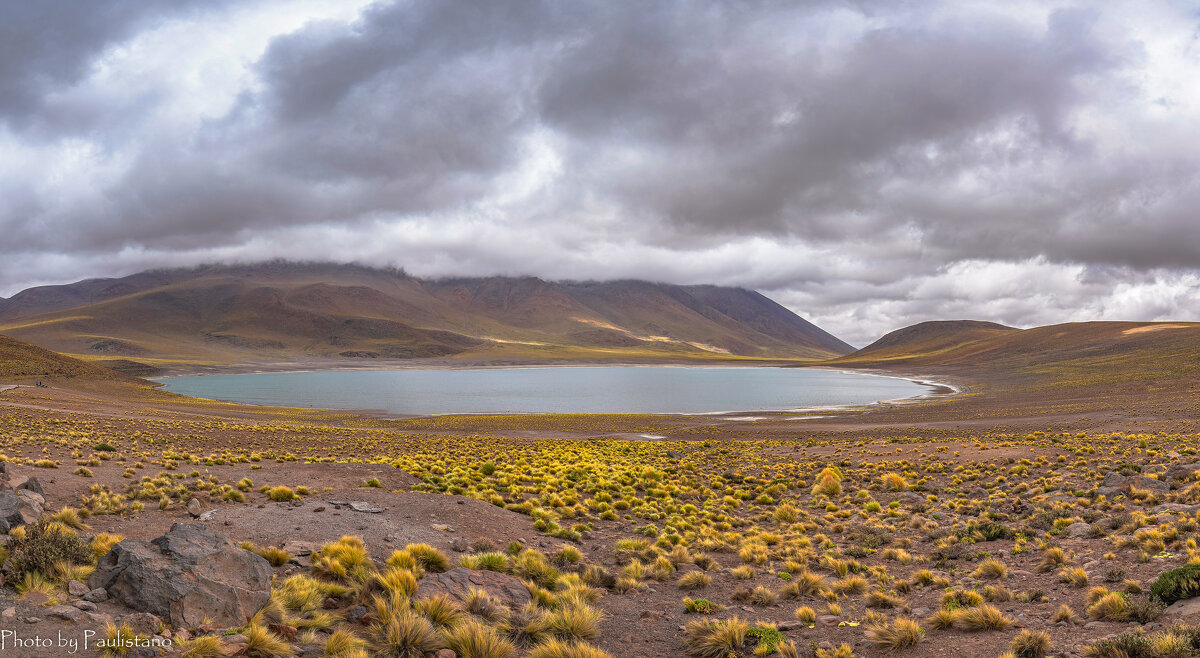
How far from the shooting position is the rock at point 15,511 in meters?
8.26

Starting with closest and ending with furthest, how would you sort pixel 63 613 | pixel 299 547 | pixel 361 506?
pixel 63 613 → pixel 299 547 → pixel 361 506

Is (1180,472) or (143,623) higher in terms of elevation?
(143,623)

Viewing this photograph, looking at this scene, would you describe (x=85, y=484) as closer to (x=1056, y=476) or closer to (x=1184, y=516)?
(x=1184, y=516)

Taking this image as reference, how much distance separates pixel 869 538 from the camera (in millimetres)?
14039

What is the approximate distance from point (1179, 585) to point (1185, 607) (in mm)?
547

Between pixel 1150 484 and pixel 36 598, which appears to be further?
pixel 1150 484

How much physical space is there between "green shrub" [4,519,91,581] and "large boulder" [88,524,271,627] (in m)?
0.57

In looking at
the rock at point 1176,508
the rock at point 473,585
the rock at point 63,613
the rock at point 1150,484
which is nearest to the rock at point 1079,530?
the rock at point 1176,508

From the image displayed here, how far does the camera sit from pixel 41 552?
23.6 ft

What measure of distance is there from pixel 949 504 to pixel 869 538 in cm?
489

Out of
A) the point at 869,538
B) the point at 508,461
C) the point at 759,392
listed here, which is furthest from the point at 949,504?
the point at 759,392

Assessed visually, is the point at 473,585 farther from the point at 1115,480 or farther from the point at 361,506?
the point at 1115,480

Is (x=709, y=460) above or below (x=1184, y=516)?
below

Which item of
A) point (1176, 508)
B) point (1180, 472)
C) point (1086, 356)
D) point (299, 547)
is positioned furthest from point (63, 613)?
point (1086, 356)
